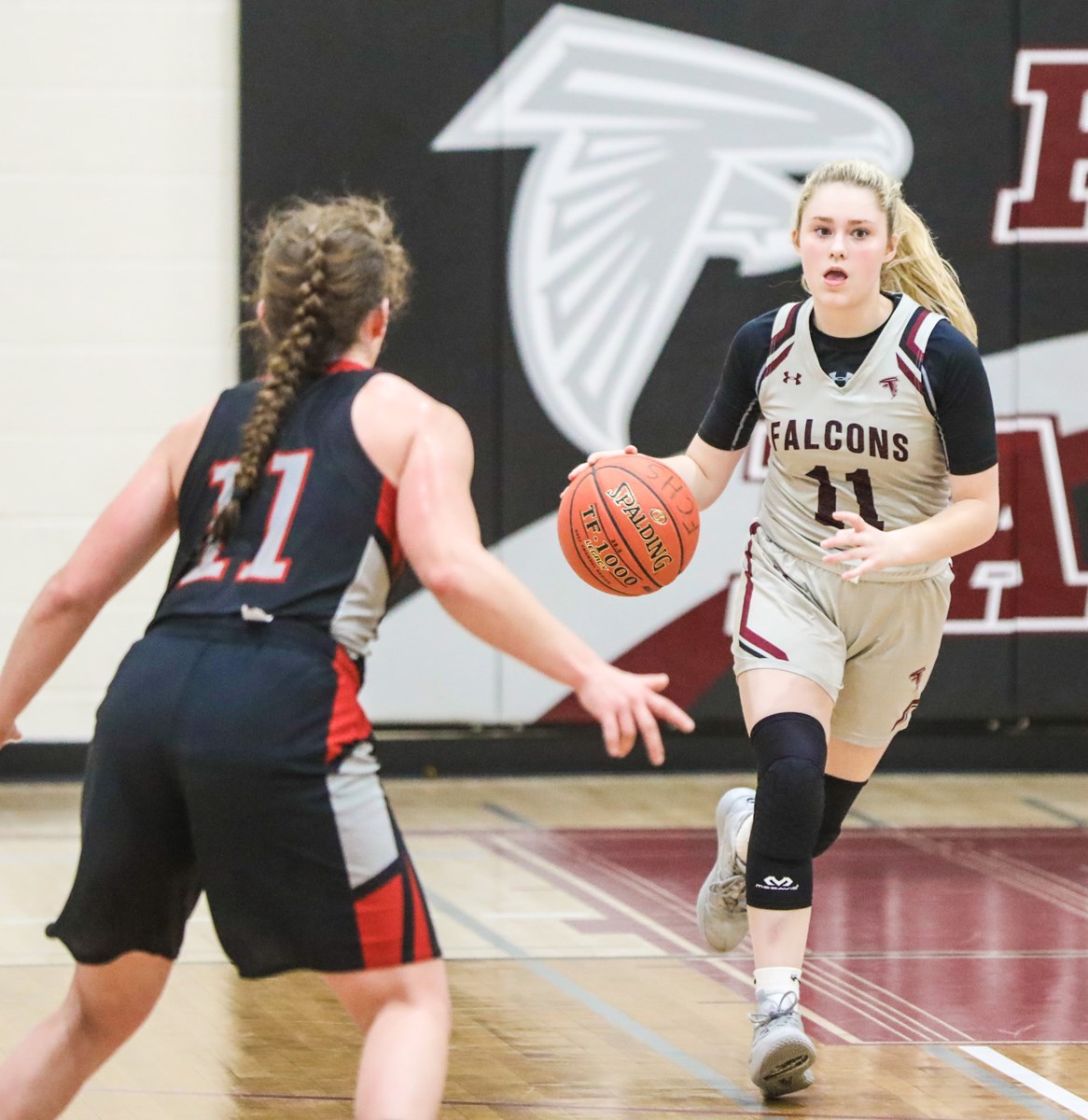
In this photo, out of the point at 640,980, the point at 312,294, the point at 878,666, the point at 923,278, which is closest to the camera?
the point at 312,294

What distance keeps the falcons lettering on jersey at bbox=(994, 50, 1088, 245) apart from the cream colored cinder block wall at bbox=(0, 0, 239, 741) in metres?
3.08

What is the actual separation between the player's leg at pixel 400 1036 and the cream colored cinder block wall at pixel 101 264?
199 inches

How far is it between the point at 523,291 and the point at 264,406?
4990 millimetres

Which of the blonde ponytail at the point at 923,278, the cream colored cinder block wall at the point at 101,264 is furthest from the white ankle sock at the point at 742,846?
the cream colored cinder block wall at the point at 101,264

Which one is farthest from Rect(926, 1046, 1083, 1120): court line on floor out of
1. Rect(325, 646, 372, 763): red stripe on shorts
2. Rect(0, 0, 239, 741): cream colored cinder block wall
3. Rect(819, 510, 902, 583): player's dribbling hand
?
Rect(0, 0, 239, 741): cream colored cinder block wall

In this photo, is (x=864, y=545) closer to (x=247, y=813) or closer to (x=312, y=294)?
(x=312, y=294)

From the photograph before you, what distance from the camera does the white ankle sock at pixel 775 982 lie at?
398 centimetres

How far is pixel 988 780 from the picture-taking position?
7.99 m

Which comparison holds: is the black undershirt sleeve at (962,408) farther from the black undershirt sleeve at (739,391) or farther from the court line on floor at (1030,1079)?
the court line on floor at (1030,1079)

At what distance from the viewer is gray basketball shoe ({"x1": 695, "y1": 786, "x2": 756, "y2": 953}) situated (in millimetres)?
4484

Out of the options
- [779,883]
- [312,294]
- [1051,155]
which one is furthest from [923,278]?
[1051,155]

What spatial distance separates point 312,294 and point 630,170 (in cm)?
503

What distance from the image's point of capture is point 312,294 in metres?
2.90

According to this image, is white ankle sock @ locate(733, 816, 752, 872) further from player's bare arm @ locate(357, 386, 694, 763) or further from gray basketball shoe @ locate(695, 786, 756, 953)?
player's bare arm @ locate(357, 386, 694, 763)
